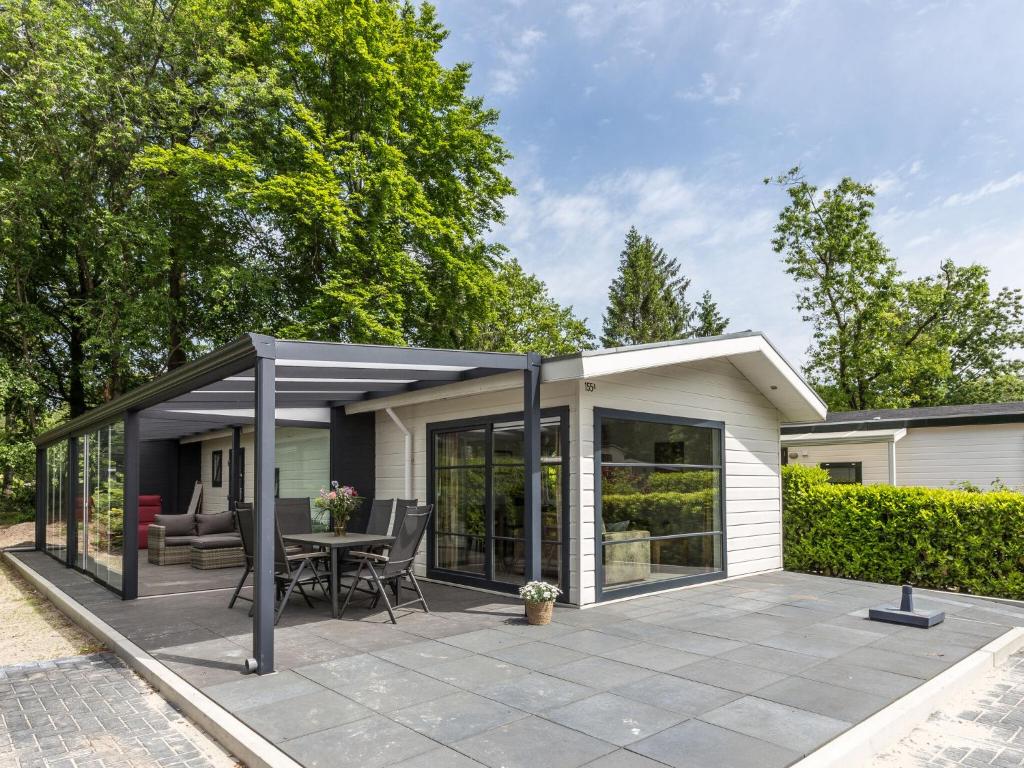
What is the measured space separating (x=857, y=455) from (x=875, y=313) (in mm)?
9196

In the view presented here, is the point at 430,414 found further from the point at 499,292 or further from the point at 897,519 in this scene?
the point at 499,292

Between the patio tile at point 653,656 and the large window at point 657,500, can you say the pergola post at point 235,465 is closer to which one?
the large window at point 657,500

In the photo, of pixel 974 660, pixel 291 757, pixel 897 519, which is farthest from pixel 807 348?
pixel 291 757

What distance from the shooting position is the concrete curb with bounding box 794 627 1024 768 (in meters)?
3.12

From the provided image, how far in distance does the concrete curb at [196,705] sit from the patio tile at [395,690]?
0.67 m

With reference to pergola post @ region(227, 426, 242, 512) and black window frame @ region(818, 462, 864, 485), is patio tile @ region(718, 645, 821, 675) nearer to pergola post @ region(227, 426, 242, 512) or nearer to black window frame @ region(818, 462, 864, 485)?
pergola post @ region(227, 426, 242, 512)

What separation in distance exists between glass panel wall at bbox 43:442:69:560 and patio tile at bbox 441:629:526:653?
786cm

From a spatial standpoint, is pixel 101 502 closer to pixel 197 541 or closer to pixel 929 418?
pixel 197 541

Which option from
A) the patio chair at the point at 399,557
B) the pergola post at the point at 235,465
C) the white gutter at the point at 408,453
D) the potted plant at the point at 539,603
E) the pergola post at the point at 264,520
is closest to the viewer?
the pergola post at the point at 264,520

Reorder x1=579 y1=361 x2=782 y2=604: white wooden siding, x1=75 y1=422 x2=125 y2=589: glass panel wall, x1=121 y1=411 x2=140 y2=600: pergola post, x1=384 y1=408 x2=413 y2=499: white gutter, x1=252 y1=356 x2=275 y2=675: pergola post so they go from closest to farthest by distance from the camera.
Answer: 1. x1=252 y1=356 x2=275 y2=675: pergola post
2. x1=579 y1=361 x2=782 y2=604: white wooden siding
3. x1=121 y1=411 x2=140 y2=600: pergola post
4. x1=75 y1=422 x2=125 y2=589: glass panel wall
5. x1=384 y1=408 x2=413 y2=499: white gutter

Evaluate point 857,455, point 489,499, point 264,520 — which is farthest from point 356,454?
point 857,455

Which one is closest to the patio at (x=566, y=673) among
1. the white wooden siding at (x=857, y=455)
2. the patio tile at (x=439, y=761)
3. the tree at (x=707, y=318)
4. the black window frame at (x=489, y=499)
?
the patio tile at (x=439, y=761)

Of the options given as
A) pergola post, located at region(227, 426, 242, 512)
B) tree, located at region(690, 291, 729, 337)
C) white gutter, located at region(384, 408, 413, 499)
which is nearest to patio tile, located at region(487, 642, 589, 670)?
white gutter, located at region(384, 408, 413, 499)

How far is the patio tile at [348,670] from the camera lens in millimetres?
4273
